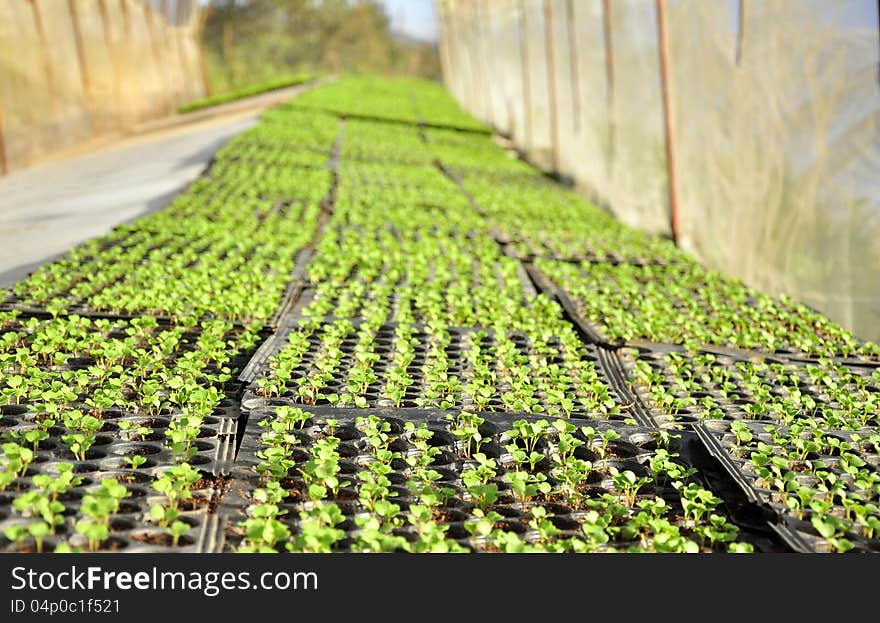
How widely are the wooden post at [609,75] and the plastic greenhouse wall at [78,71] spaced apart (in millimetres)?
8232

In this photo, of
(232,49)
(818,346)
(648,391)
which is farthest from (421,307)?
(232,49)

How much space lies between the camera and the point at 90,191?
875cm

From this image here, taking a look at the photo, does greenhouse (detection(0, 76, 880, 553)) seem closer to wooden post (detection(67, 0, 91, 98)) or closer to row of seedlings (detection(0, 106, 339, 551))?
row of seedlings (detection(0, 106, 339, 551))

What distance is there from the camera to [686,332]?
171 inches

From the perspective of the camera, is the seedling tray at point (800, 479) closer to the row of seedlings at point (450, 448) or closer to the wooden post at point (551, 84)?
the row of seedlings at point (450, 448)

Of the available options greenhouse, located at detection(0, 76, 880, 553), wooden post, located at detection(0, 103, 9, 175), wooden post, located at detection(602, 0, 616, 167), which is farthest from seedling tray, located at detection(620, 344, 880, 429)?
wooden post, located at detection(0, 103, 9, 175)

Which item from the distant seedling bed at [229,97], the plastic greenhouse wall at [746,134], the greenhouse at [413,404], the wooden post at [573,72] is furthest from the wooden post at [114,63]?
the greenhouse at [413,404]

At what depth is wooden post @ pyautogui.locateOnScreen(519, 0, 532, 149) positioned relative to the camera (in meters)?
15.0

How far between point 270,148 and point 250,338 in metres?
7.52

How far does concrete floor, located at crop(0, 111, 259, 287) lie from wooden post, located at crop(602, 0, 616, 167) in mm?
5236

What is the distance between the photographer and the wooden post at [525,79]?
15.0 meters
